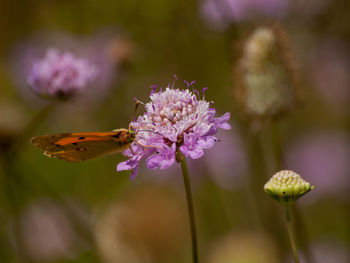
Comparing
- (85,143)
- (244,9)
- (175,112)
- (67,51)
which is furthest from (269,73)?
(67,51)

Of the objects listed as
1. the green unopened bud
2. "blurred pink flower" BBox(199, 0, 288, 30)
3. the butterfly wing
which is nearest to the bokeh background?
"blurred pink flower" BBox(199, 0, 288, 30)

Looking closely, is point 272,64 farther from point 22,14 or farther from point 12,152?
point 22,14

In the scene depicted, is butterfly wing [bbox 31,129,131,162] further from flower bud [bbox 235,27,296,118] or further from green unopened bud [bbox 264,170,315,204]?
flower bud [bbox 235,27,296,118]

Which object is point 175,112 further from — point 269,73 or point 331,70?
point 331,70

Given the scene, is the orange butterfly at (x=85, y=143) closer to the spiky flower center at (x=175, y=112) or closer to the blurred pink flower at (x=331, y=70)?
the spiky flower center at (x=175, y=112)

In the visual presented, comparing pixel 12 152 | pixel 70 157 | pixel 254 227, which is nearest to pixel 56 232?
pixel 12 152
